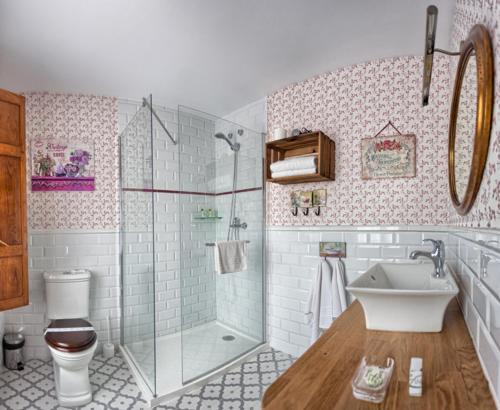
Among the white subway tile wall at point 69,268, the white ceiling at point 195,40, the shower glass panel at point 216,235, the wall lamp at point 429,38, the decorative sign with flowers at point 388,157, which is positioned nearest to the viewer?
the wall lamp at point 429,38

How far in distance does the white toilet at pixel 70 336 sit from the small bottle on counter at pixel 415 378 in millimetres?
2211

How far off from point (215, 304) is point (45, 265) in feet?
5.73

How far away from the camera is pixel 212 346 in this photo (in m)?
2.68

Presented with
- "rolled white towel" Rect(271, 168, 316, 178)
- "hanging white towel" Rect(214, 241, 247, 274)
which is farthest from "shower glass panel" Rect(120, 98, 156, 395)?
"rolled white towel" Rect(271, 168, 316, 178)

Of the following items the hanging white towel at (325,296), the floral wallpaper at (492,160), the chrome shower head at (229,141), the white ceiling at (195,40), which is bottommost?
the hanging white towel at (325,296)

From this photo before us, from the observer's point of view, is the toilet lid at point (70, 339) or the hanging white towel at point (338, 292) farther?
the hanging white towel at point (338, 292)

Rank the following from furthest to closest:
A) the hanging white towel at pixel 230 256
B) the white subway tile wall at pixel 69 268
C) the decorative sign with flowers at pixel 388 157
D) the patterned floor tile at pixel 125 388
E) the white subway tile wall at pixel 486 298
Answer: the white subway tile wall at pixel 69 268 < the hanging white towel at pixel 230 256 < the decorative sign with flowers at pixel 388 157 < the patterned floor tile at pixel 125 388 < the white subway tile wall at pixel 486 298

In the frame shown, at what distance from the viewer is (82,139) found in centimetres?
317

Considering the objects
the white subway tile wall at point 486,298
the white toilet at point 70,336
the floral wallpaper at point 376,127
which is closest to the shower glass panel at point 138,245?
the white toilet at point 70,336

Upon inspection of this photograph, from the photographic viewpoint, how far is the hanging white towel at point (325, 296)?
8.35 feet

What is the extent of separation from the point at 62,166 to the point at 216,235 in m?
1.75

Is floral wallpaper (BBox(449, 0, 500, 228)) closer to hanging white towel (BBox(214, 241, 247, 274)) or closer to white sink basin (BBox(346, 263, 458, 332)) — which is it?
white sink basin (BBox(346, 263, 458, 332))

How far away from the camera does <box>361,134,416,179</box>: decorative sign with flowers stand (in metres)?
2.36

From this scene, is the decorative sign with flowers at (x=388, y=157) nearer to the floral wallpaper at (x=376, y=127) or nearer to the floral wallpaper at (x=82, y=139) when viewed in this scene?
the floral wallpaper at (x=376, y=127)
